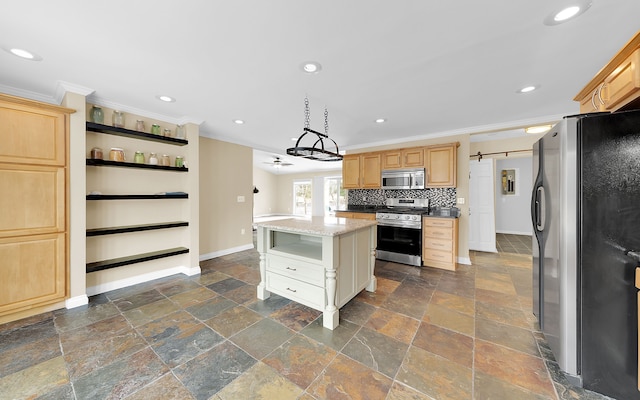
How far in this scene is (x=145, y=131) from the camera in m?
3.21

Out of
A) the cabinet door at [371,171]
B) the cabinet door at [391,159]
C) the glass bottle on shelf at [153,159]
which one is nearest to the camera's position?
the glass bottle on shelf at [153,159]

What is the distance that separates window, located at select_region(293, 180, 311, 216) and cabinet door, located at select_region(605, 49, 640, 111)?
9696mm

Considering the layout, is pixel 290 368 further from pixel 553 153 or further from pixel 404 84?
pixel 404 84

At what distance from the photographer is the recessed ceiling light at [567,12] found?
4.48 feet

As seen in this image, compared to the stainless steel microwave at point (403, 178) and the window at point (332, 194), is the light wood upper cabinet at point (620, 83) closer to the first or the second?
the stainless steel microwave at point (403, 178)

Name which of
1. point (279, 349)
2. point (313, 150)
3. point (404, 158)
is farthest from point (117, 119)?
point (404, 158)

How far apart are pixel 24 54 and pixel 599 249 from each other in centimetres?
446

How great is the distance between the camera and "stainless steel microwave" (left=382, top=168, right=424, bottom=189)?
13.8 ft

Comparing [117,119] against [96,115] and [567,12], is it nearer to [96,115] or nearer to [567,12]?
[96,115]

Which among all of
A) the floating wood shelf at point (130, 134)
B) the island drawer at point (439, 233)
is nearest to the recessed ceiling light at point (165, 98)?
the floating wood shelf at point (130, 134)

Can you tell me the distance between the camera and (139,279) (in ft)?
10.5

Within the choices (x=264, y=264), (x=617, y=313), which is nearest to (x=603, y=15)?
(x=617, y=313)

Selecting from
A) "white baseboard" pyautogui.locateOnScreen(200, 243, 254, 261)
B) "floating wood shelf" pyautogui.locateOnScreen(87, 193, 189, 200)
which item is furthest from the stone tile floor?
"white baseboard" pyautogui.locateOnScreen(200, 243, 254, 261)

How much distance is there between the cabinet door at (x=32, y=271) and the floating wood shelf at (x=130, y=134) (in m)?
1.25
